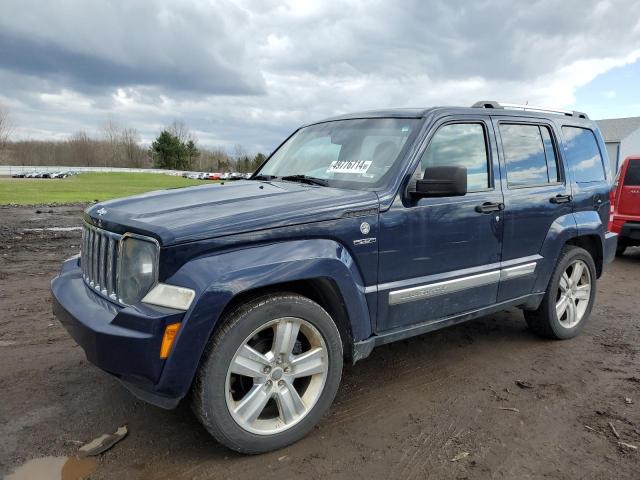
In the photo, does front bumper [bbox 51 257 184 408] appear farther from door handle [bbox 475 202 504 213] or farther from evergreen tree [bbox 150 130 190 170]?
evergreen tree [bbox 150 130 190 170]

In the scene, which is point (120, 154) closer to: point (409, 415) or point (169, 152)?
point (169, 152)

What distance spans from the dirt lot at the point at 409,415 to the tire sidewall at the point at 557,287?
0.16 m

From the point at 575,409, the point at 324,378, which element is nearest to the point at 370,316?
the point at 324,378

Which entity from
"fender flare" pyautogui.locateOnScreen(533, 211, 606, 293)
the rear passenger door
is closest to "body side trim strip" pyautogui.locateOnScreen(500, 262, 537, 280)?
the rear passenger door

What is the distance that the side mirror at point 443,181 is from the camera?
3178 mm

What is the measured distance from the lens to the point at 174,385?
2.57 m

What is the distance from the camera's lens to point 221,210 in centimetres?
291

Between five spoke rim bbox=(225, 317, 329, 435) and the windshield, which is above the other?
the windshield

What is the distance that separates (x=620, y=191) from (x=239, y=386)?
9.06 meters

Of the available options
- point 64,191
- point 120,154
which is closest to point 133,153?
point 120,154

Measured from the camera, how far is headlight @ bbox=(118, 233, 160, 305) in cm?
263

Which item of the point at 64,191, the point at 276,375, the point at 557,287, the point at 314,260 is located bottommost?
the point at 64,191

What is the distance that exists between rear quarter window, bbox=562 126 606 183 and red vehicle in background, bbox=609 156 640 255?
4.53 m

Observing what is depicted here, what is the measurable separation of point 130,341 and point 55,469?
907 mm
